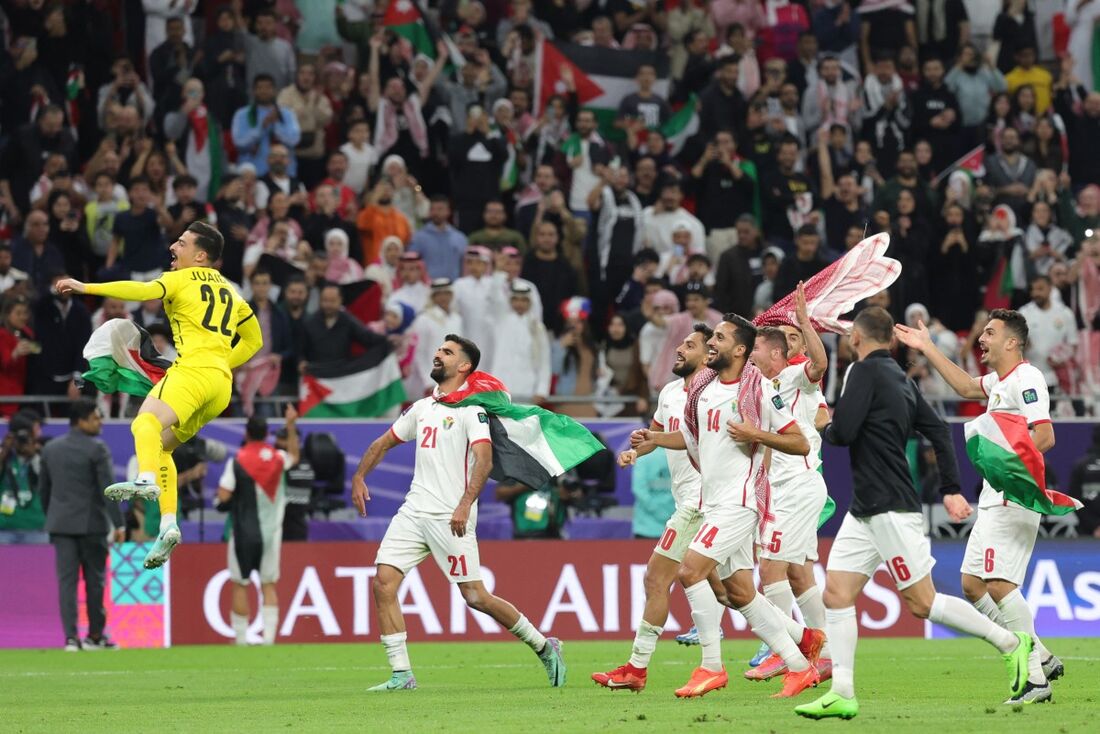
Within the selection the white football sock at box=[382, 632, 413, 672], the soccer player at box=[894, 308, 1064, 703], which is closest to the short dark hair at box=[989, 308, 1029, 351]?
the soccer player at box=[894, 308, 1064, 703]

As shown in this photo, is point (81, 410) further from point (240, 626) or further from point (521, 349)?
point (521, 349)

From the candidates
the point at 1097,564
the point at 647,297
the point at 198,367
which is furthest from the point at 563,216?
the point at 198,367

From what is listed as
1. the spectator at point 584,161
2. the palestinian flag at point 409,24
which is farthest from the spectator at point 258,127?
the spectator at point 584,161

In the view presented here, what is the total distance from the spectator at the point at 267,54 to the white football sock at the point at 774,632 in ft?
46.7

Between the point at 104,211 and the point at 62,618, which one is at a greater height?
the point at 104,211

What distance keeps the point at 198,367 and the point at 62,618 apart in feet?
22.8

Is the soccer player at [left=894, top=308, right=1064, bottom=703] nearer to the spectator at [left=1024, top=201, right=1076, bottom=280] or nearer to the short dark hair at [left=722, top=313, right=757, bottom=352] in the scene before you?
the short dark hair at [left=722, top=313, right=757, bottom=352]

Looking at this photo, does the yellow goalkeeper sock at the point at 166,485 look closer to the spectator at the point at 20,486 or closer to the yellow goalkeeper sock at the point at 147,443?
the yellow goalkeeper sock at the point at 147,443

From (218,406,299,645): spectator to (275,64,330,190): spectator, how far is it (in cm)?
533

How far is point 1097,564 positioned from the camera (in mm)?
20109

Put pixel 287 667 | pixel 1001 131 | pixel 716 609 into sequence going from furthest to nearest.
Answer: pixel 1001 131 < pixel 287 667 < pixel 716 609

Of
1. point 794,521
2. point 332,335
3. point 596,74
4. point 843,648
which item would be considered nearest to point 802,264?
point 332,335

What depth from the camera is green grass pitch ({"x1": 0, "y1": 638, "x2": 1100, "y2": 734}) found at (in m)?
11.0

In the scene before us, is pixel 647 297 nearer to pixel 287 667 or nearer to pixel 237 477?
pixel 237 477
